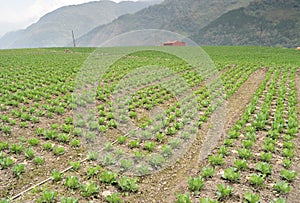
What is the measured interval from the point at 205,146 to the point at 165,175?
2161mm

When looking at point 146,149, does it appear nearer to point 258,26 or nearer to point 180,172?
point 180,172

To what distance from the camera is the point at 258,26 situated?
166000 mm

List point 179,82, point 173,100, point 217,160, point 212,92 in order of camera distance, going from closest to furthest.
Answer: point 217,160 → point 173,100 → point 212,92 → point 179,82

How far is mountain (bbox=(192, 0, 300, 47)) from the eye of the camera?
140 m

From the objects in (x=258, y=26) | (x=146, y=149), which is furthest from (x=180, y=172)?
(x=258, y=26)

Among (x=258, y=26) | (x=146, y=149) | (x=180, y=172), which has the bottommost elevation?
(x=180, y=172)

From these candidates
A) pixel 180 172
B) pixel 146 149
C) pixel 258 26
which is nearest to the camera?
pixel 180 172

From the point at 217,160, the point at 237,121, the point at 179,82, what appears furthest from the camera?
the point at 179,82

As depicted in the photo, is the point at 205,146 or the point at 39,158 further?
the point at 205,146

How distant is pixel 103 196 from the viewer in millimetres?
5594

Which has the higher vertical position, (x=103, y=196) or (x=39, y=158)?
(x=39, y=158)

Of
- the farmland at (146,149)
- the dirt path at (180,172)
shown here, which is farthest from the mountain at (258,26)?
the dirt path at (180,172)

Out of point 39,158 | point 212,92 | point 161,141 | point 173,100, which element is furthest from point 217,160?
point 212,92

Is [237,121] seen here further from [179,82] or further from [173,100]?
[179,82]
